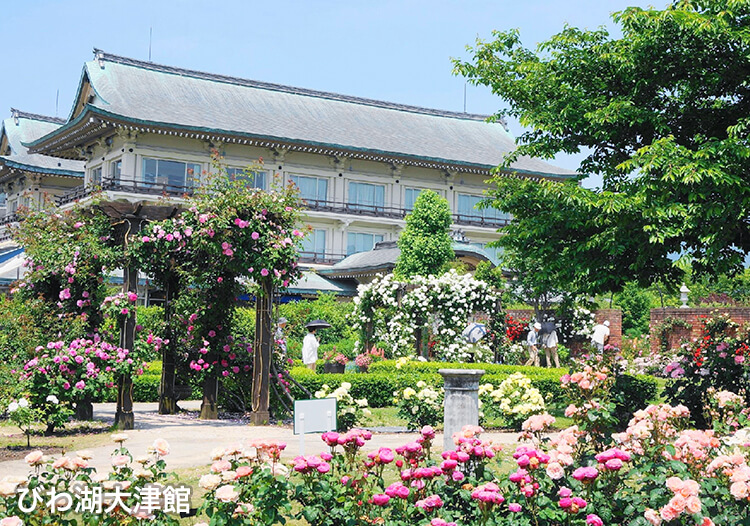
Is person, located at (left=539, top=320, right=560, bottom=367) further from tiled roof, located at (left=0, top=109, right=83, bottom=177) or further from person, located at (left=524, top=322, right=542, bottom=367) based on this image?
tiled roof, located at (left=0, top=109, right=83, bottom=177)

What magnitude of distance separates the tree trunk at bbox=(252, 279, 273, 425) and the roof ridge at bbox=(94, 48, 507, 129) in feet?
87.0

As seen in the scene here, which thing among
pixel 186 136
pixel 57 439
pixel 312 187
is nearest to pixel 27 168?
pixel 186 136

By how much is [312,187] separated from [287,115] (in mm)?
4877

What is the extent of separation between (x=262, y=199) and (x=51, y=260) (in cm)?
361

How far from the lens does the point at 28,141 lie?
5084 centimetres

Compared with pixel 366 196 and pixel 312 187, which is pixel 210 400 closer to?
pixel 312 187

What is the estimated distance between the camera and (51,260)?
13.2m

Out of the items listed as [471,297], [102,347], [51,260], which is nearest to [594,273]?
[102,347]

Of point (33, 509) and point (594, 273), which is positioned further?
point (594, 273)

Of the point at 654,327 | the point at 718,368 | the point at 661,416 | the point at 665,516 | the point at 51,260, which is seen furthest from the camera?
the point at 654,327

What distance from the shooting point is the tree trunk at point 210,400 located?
1451 cm

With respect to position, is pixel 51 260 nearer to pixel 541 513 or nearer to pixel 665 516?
pixel 541 513

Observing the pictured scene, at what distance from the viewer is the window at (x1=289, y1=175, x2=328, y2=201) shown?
4253cm

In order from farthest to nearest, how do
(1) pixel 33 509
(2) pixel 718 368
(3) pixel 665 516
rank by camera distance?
(2) pixel 718 368 → (1) pixel 33 509 → (3) pixel 665 516
